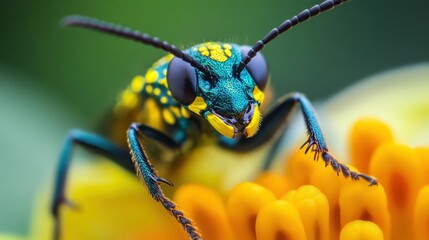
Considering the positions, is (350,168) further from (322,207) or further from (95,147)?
(95,147)

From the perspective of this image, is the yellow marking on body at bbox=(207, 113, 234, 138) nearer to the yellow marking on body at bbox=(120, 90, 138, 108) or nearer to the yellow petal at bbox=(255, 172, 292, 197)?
the yellow petal at bbox=(255, 172, 292, 197)

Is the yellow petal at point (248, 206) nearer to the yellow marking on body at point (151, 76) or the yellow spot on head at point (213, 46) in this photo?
the yellow spot on head at point (213, 46)

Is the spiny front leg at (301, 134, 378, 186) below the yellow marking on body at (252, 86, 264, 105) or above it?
below

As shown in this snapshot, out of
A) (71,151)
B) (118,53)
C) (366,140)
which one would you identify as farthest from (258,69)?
(118,53)

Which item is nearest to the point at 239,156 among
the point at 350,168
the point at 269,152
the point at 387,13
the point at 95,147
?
the point at 269,152


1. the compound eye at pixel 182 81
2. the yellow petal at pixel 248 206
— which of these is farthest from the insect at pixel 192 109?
the yellow petal at pixel 248 206

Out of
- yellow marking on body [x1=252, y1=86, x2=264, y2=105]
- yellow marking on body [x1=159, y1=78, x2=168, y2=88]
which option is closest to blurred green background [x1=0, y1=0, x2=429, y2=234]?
yellow marking on body [x1=159, y1=78, x2=168, y2=88]

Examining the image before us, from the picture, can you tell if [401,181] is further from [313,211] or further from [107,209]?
[107,209]
